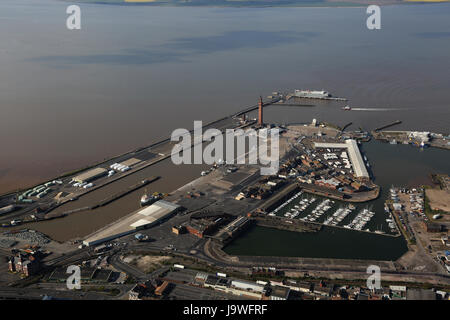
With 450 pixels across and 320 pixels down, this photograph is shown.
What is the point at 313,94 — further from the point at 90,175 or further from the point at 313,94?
the point at 90,175

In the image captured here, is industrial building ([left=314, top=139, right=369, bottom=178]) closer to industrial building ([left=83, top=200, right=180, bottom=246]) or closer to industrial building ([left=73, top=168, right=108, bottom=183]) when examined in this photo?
industrial building ([left=83, top=200, right=180, bottom=246])

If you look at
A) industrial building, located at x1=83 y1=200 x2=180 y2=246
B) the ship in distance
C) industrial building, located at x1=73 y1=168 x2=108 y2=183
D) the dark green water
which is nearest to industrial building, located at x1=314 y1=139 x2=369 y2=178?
the dark green water

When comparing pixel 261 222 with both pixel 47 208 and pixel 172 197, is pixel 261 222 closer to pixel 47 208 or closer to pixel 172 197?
pixel 172 197

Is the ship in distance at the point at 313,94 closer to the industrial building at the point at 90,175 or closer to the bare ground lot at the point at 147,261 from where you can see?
the industrial building at the point at 90,175

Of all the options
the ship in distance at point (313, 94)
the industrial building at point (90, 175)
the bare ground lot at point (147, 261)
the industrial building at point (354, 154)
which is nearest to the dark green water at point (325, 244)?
the industrial building at point (354, 154)

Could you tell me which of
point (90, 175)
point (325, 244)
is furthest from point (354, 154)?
point (90, 175)
